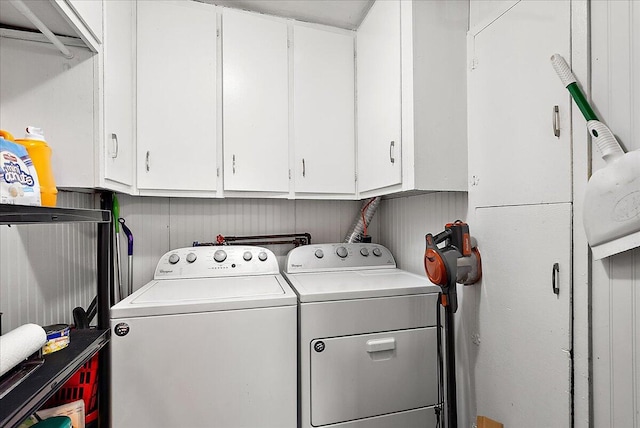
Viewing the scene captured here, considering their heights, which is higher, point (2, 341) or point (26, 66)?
point (26, 66)

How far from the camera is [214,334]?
1.22 meters

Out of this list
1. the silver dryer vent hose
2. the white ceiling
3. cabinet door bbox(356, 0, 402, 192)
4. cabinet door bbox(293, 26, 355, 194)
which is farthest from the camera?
the silver dryer vent hose

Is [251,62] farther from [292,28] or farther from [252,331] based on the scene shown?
[252,331]

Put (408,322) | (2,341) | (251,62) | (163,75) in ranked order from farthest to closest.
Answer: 1. (251,62)
2. (163,75)
3. (408,322)
4. (2,341)

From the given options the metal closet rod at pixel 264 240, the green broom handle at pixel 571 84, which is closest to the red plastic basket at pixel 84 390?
the metal closet rod at pixel 264 240

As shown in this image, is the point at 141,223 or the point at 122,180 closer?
the point at 122,180

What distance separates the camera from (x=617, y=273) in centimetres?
85

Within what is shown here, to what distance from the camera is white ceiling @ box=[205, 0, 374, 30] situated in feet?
5.63

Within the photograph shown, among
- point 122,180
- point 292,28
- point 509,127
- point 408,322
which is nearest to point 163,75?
point 122,180

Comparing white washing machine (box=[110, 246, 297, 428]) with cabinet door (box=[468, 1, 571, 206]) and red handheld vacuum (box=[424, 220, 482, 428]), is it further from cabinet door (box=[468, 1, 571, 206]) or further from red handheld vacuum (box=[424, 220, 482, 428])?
cabinet door (box=[468, 1, 571, 206])

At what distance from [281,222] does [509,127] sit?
1475 mm

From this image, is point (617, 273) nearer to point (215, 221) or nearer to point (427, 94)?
point (427, 94)

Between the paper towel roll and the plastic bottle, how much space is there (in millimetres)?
436

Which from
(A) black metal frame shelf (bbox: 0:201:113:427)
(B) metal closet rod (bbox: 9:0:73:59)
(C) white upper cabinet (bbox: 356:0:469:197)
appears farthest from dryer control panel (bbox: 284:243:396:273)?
(B) metal closet rod (bbox: 9:0:73:59)
